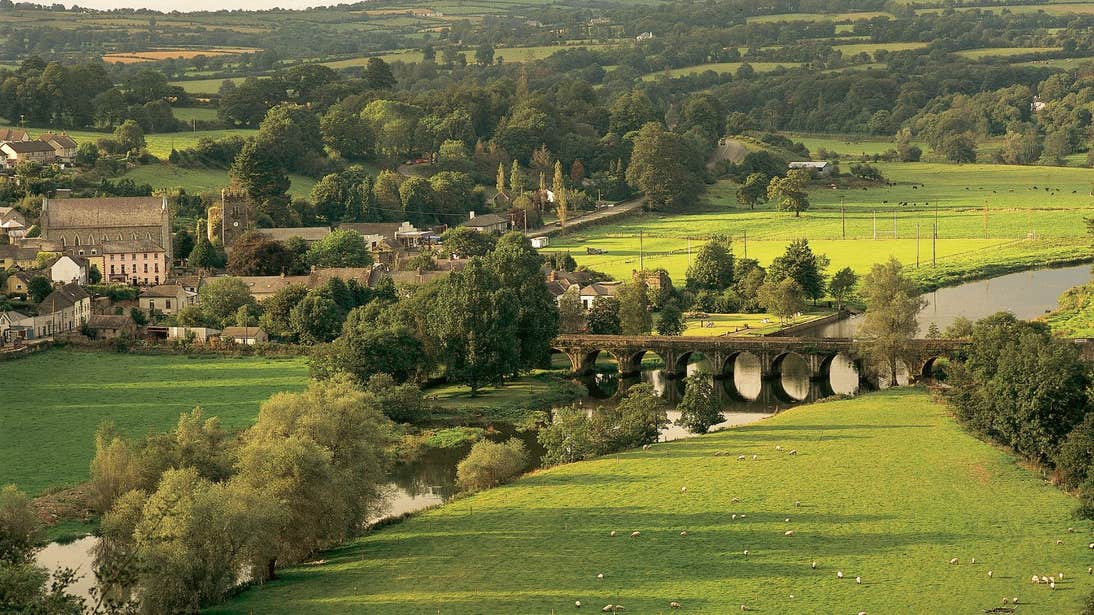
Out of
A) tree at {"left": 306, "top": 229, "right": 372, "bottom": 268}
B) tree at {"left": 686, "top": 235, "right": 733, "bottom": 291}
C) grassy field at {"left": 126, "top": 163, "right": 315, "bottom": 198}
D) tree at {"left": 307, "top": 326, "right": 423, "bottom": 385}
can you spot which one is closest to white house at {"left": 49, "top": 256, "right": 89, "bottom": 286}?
tree at {"left": 306, "top": 229, "right": 372, "bottom": 268}

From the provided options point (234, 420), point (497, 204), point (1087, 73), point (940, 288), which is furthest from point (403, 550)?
point (1087, 73)

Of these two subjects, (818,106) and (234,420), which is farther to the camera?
(818,106)

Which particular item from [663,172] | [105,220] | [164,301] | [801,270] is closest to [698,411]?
[801,270]

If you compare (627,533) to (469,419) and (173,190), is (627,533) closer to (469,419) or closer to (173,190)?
(469,419)

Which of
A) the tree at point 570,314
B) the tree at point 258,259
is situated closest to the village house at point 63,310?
the tree at point 258,259

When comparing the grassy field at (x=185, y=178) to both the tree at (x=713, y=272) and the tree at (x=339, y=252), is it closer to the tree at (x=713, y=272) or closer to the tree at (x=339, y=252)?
the tree at (x=339, y=252)
